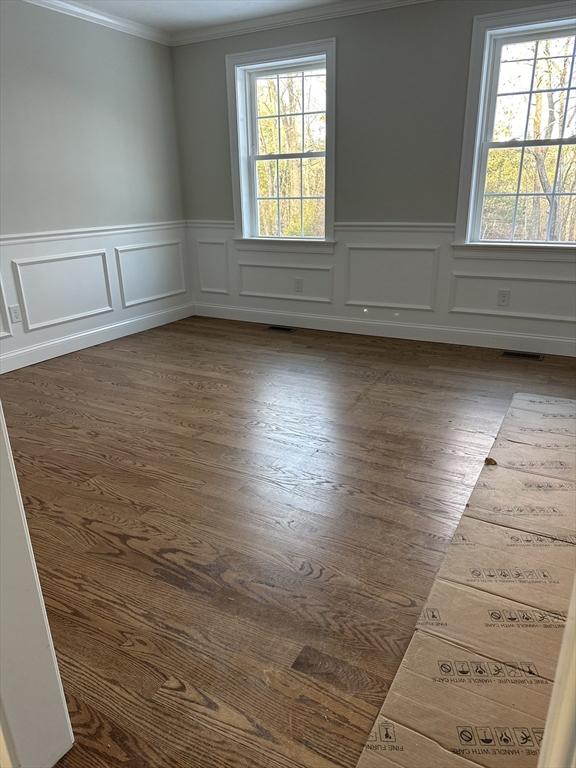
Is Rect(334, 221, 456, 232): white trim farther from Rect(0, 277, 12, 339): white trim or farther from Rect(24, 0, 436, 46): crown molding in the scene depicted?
Rect(0, 277, 12, 339): white trim

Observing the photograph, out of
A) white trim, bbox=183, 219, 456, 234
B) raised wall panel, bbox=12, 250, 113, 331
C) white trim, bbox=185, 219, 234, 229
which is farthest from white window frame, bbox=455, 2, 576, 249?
raised wall panel, bbox=12, 250, 113, 331

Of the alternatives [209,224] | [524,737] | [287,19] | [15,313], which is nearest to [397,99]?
[287,19]

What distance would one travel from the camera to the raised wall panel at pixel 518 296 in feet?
12.0

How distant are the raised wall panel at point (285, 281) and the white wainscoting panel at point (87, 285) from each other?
735 millimetres

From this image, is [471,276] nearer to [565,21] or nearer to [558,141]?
[558,141]

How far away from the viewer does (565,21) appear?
323cm

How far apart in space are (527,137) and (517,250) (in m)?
0.76

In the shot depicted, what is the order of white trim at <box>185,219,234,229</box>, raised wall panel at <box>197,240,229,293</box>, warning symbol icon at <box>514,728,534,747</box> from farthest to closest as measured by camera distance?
raised wall panel at <box>197,240,229,293</box> < white trim at <box>185,219,234,229</box> < warning symbol icon at <box>514,728,534,747</box>

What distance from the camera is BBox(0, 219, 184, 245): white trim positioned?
3541 millimetres

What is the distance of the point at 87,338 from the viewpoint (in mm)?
4195

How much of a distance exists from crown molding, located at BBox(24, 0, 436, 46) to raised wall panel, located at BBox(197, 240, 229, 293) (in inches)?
66.5

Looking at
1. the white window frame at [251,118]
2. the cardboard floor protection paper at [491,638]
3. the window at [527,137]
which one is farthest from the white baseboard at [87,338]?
the cardboard floor protection paper at [491,638]

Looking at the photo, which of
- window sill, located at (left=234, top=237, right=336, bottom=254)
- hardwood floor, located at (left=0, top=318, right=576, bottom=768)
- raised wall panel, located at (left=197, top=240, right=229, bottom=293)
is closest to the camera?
hardwood floor, located at (left=0, top=318, right=576, bottom=768)

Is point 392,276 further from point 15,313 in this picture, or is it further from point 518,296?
point 15,313
